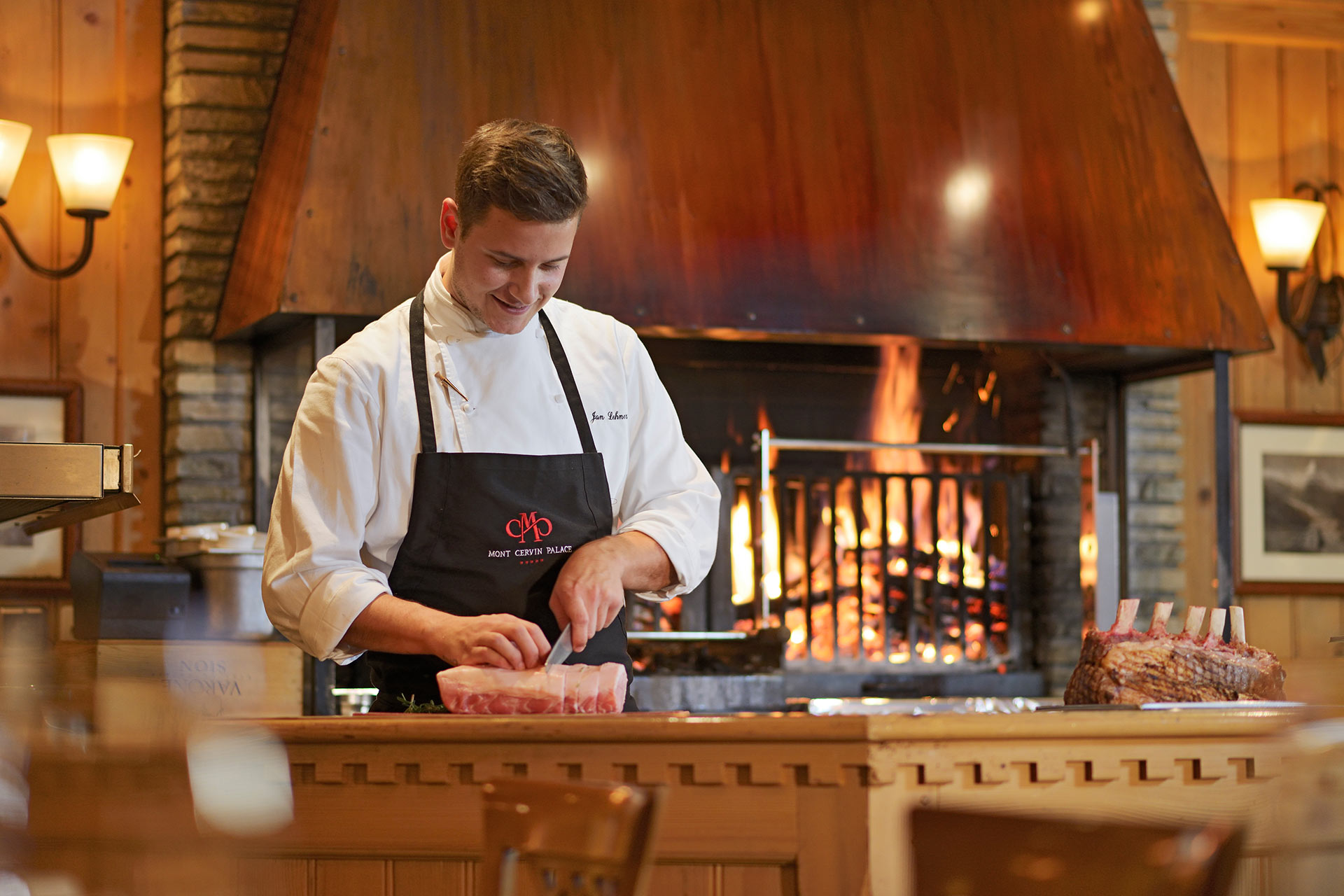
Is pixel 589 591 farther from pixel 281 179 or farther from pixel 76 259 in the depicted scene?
pixel 76 259

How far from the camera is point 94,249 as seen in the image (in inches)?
176

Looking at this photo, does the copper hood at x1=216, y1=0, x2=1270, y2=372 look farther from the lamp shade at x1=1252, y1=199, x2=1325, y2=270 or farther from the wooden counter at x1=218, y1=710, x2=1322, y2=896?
the wooden counter at x1=218, y1=710, x2=1322, y2=896

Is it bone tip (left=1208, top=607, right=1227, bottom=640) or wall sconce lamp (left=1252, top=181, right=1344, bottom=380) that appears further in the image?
wall sconce lamp (left=1252, top=181, right=1344, bottom=380)

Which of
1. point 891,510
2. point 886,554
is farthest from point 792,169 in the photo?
point 886,554

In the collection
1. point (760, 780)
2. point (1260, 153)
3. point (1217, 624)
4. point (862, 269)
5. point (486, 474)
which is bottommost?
point (760, 780)

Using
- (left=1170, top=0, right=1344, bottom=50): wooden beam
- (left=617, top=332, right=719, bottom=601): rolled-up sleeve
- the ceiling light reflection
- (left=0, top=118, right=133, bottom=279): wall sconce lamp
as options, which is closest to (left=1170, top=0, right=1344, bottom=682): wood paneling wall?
Answer: (left=1170, top=0, right=1344, bottom=50): wooden beam

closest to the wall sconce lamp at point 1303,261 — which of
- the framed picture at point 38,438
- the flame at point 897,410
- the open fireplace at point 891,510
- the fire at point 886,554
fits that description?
the open fireplace at point 891,510

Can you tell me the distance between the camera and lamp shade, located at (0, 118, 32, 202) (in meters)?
4.09

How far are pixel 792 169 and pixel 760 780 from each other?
294cm

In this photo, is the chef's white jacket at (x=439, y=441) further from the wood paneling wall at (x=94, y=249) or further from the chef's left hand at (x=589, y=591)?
the wood paneling wall at (x=94, y=249)

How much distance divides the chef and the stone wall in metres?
2.31

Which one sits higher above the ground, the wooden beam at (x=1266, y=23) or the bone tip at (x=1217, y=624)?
the wooden beam at (x=1266, y=23)

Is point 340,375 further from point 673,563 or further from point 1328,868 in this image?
point 1328,868

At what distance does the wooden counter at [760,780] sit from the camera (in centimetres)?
158
